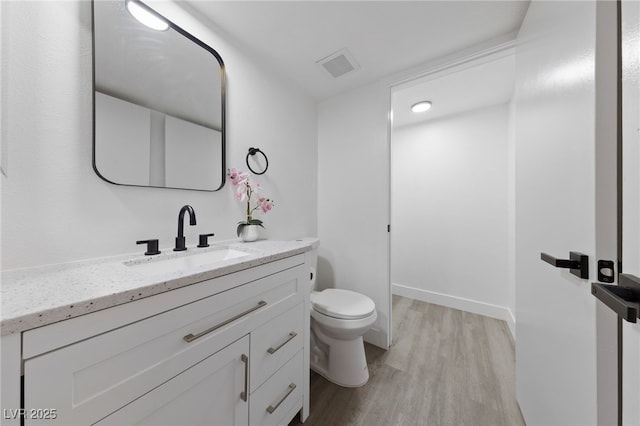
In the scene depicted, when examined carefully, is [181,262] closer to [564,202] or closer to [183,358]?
[183,358]

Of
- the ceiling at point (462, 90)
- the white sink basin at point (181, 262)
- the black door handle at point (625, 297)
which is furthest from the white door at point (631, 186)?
the ceiling at point (462, 90)

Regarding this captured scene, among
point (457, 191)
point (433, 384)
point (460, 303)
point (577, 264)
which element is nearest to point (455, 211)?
point (457, 191)

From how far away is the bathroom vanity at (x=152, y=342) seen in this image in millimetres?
433

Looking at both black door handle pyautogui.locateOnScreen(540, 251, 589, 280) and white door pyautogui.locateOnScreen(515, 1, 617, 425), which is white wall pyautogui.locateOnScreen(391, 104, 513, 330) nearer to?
white door pyautogui.locateOnScreen(515, 1, 617, 425)

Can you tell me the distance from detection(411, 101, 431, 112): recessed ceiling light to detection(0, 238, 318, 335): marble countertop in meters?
2.25

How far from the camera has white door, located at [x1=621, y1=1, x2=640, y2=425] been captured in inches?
17.4

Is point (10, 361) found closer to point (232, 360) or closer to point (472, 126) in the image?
point (232, 360)

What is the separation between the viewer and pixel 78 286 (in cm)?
58

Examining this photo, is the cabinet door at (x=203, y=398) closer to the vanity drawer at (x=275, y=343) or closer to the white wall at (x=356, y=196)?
the vanity drawer at (x=275, y=343)

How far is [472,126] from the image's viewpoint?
2.32 m

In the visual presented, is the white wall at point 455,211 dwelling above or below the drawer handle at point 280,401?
above

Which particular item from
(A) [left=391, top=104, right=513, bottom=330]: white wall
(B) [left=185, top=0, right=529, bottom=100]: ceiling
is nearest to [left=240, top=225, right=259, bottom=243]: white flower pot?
(B) [left=185, top=0, right=529, bottom=100]: ceiling

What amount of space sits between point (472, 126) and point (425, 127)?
19.2 inches

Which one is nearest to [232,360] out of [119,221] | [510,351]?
[119,221]
